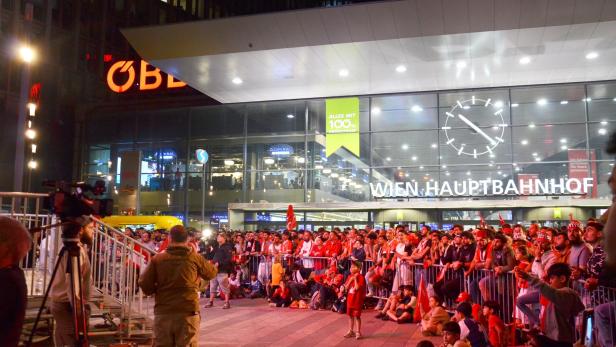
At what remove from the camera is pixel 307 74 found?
23156 millimetres

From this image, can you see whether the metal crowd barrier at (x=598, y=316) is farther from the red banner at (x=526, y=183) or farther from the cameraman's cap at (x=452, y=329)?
the red banner at (x=526, y=183)

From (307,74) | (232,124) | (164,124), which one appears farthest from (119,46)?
(307,74)

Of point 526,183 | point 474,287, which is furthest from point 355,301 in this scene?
point 526,183

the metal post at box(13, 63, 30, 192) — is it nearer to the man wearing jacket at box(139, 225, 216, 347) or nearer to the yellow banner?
the man wearing jacket at box(139, 225, 216, 347)

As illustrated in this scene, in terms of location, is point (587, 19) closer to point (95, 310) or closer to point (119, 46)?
point (95, 310)

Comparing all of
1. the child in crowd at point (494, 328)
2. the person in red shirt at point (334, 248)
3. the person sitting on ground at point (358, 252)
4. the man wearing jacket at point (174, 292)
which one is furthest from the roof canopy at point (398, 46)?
the man wearing jacket at point (174, 292)

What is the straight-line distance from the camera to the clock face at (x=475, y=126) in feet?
81.7

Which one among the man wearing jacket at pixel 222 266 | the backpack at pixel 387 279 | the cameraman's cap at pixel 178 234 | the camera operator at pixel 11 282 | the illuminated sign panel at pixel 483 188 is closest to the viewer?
the camera operator at pixel 11 282

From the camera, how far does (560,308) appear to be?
6664 millimetres

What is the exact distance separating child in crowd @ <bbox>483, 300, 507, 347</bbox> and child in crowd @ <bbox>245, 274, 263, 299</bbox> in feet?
31.7

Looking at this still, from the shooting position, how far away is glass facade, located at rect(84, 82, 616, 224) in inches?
948

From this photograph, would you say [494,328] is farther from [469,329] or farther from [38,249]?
[38,249]

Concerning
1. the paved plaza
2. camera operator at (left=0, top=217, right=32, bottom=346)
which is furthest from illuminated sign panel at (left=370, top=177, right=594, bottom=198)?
camera operator at (left=0, top=217, right=32, bottom=346)

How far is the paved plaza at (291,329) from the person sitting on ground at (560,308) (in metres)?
3.56
